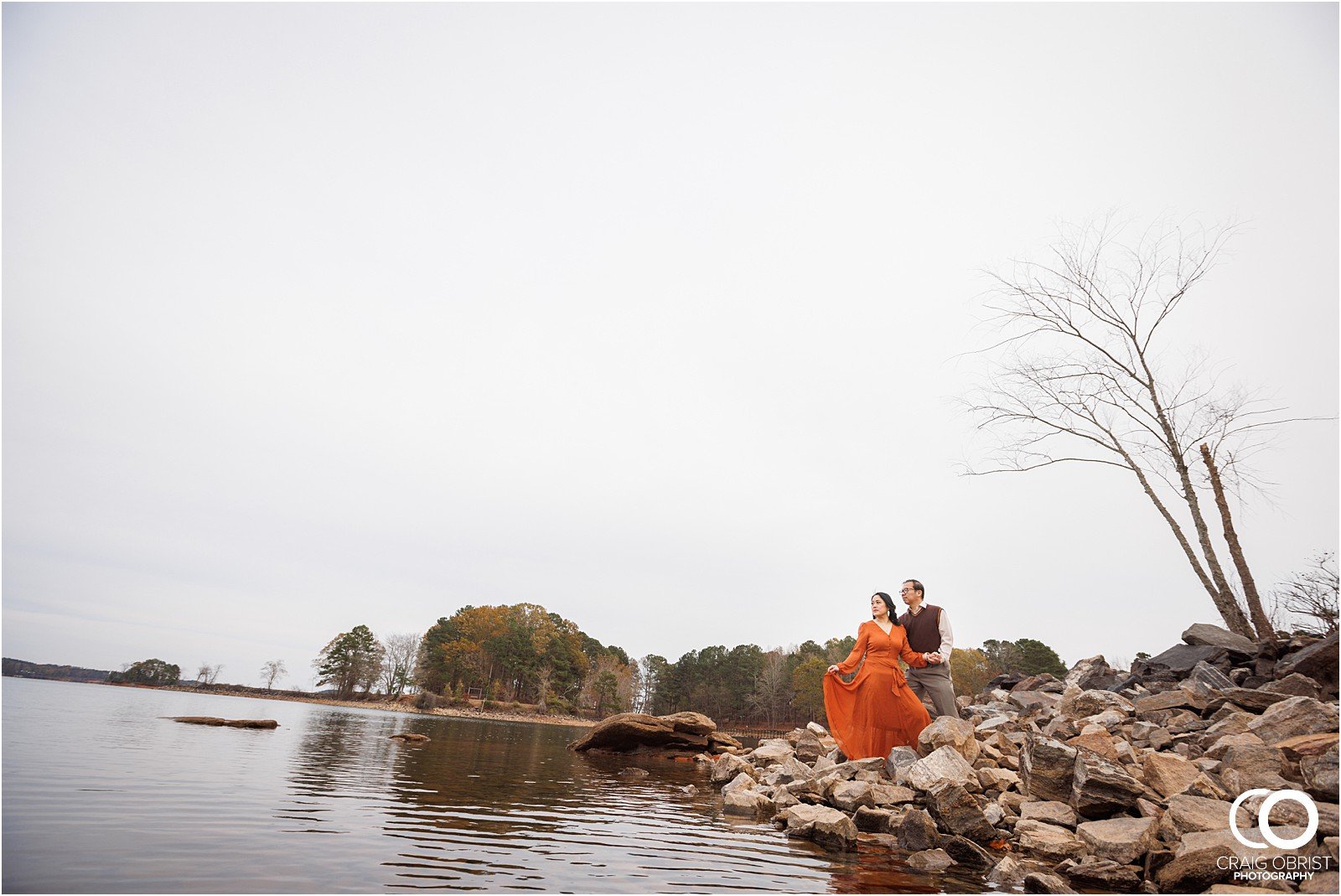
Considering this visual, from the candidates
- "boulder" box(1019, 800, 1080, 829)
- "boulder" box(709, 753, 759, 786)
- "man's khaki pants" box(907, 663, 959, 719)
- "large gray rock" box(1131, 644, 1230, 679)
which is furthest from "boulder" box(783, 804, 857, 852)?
"large gray rock" box(1131, 644, 1230, 679)

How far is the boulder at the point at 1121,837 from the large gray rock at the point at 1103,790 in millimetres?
314

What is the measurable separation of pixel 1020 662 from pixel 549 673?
53655 mm

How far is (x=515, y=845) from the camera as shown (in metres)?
6.35

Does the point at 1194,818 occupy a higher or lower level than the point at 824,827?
higher

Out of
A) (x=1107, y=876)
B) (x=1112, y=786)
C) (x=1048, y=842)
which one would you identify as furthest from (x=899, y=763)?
(x=1107, y=876)

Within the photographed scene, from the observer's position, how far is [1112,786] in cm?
688

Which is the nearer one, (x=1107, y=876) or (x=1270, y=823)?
(x=1107, y=876)

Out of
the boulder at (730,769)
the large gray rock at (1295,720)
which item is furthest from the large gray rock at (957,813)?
the boulder at (730,769)

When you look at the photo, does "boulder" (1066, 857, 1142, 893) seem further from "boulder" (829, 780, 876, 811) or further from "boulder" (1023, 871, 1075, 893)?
"boulder" (829, 780, 876, 811)

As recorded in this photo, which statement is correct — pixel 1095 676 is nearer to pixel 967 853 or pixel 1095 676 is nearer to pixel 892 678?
pixel 892 678

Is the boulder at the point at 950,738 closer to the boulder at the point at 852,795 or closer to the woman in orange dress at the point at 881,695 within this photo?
the woman in orange dress at the point at 881,695

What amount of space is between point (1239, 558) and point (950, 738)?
991 centimetres

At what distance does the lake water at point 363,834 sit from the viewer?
4809mm

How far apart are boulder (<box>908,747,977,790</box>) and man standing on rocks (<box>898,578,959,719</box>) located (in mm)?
2285
